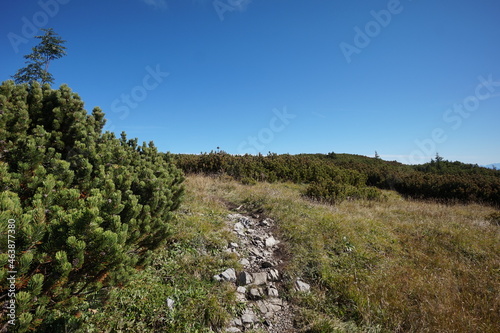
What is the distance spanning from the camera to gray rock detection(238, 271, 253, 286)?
398cm

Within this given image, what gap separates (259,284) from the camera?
4.07m

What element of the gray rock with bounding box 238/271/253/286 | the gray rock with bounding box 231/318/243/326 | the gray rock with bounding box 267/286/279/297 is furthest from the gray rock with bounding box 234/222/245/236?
the gray rock with bounding box 231/318/243/326

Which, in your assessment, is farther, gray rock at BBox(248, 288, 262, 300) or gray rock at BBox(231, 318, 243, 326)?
gray rock at BBox(248, 288, 262, 300)

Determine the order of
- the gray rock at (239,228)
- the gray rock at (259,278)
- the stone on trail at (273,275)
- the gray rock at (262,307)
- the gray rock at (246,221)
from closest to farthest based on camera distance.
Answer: the gray rock at (262,307) → the gray rock at (259,278) → the stone on trail at (273,275) → the gray rock at (239,228) → the gray rock at (246,221)

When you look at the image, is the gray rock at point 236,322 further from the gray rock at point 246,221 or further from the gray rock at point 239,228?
the gray rock at point 246,221

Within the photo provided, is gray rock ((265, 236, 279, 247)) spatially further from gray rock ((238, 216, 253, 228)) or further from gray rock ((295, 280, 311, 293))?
gray rock ((295, 280, 311, 293))

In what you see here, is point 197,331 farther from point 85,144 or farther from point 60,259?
point 85,144

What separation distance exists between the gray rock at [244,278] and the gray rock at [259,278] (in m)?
0.08

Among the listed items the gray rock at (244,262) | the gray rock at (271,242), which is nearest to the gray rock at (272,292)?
the gray rock at (244,262)

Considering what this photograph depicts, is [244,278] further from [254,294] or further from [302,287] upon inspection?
[302,287]

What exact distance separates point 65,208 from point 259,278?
324 cm

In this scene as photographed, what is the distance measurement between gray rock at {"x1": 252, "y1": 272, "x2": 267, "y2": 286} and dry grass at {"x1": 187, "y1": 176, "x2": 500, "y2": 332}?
0.51 metres

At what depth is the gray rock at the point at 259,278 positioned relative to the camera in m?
4.08

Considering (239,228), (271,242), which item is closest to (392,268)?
(271,242)
